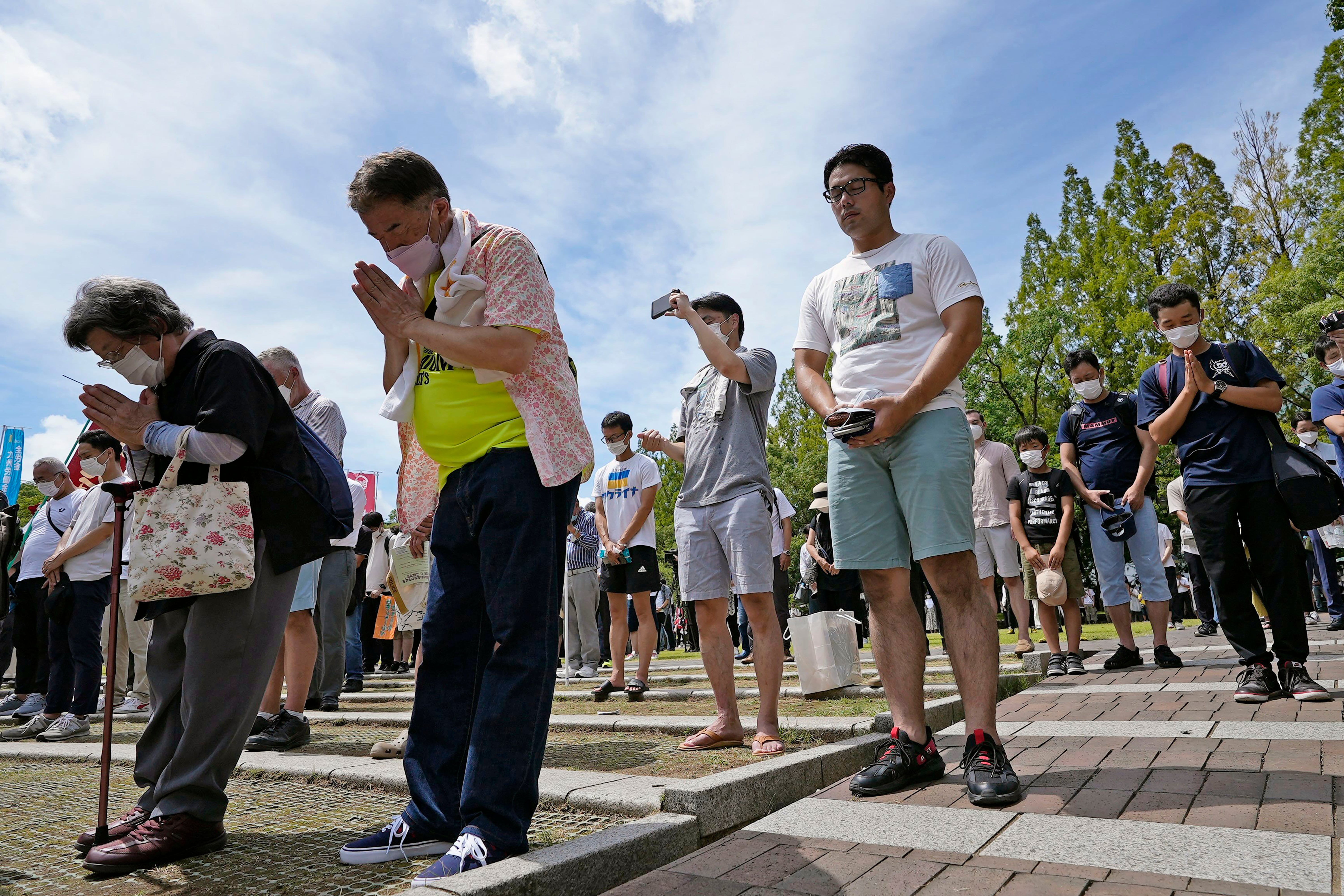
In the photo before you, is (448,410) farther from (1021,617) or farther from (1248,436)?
(1021,617)

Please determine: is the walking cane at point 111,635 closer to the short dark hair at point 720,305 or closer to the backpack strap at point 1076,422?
the short dark hair at point 720,305

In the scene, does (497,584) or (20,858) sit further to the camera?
(20,858)

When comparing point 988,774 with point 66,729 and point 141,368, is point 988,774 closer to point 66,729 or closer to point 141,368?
point 141,368

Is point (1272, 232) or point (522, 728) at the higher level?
point (1272, 232)

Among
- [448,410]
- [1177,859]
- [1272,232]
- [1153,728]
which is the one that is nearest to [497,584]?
[448,410]

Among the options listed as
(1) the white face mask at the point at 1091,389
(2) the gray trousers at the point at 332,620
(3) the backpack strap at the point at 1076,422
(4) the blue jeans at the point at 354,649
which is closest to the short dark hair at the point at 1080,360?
(1) the white face mask at the point at 1091,389

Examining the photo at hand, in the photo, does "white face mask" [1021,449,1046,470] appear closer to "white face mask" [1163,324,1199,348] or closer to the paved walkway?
"white face mask" [1163,324,1199,348]

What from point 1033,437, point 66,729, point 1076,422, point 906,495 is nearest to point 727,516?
point 906,495

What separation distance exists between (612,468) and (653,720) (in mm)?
3470

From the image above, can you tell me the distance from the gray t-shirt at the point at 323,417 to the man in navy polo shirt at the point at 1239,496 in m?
5.12

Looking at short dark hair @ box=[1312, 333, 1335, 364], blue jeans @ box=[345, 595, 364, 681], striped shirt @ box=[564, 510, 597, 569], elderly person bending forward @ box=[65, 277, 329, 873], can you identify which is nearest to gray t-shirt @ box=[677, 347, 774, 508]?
elderly person bending forward @ box=[65, 277, 329, 873]

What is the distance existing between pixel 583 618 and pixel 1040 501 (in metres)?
5.43

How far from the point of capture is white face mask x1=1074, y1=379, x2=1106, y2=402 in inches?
262

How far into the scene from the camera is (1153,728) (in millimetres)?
3836
